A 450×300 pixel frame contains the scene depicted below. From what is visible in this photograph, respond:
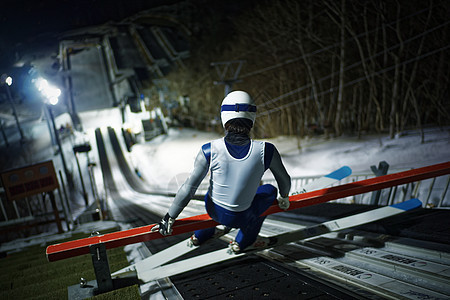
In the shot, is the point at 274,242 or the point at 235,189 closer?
the point at 235,189

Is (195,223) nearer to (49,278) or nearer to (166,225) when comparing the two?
(166,225)

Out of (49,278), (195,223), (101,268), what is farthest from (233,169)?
(49,278)

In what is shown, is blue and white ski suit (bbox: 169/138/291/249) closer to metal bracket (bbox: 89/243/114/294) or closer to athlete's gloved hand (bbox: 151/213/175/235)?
athlete's gloved hand (bbox: 151/213/175/235)

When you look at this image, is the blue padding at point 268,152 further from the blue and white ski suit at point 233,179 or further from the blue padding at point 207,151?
the blue padding at point 207,151

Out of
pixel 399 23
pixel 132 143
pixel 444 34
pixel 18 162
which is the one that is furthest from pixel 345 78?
pixel 18 162

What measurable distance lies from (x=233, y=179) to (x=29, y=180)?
6.19 m

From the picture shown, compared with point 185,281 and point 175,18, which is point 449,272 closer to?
point 185,281

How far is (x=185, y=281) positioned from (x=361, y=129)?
36.4 ft

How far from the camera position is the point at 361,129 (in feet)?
37.7

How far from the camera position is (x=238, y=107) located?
1.93 m

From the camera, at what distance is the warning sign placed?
6129 mm

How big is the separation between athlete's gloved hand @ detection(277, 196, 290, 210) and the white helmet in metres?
0.76

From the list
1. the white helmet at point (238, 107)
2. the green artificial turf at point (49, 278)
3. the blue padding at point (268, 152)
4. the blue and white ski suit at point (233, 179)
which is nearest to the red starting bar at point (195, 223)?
the blue and white ski suit at point (233, 179)

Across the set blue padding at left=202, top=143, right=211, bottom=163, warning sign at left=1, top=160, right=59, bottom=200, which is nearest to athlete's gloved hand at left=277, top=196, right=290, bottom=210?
blue padding at left=202, top=143, right=211, bottom=163
